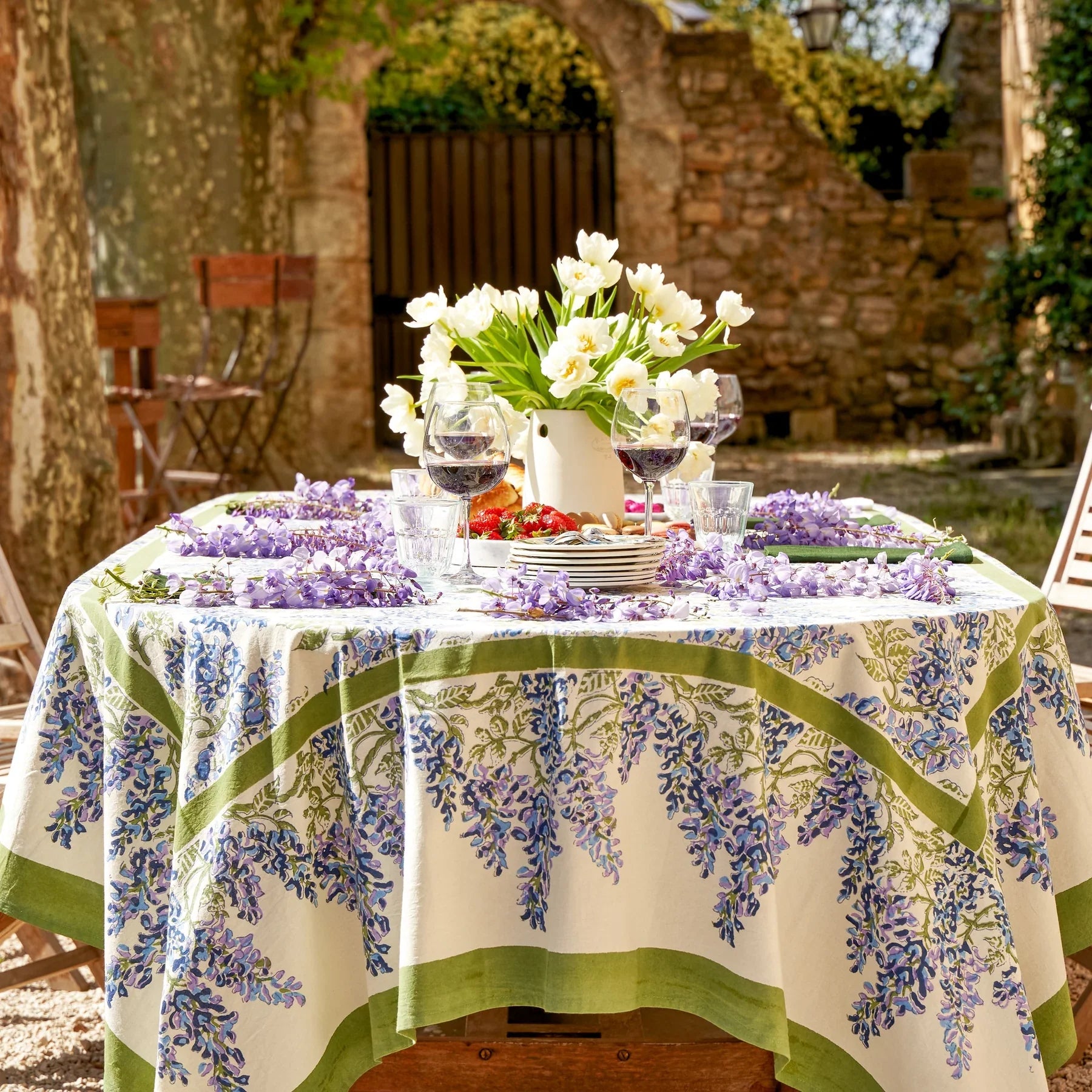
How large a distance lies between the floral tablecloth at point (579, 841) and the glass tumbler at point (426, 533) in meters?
0.16

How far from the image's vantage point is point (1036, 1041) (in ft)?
5.64

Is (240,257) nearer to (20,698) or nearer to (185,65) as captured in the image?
(185,65)

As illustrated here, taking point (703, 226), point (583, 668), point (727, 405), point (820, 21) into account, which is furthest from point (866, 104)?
point (583, 668)

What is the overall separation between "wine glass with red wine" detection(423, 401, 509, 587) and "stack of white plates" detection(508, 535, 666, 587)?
0.09 metres

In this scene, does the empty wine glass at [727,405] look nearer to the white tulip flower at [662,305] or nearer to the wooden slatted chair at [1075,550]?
the white tulip flower at [662,305]

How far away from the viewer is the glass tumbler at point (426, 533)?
181cm

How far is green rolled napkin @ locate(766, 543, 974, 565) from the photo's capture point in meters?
2.04

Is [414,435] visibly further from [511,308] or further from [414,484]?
[511,308]

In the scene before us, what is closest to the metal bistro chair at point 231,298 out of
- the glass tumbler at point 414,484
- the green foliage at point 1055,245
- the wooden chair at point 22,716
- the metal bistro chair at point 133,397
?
the metal bistro chair at point 133,397

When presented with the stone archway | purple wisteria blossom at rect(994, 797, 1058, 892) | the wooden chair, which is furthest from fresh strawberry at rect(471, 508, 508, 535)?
the stone archway

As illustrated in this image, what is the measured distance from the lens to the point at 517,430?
2.14 m

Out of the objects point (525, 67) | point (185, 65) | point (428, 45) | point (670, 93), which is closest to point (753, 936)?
point (185, 65)

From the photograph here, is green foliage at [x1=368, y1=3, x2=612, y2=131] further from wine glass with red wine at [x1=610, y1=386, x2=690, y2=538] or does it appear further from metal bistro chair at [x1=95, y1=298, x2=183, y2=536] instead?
wine glass with red wine at [x1=610, y1=386, x2=690, y2=538]

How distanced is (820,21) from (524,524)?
7752 mm
